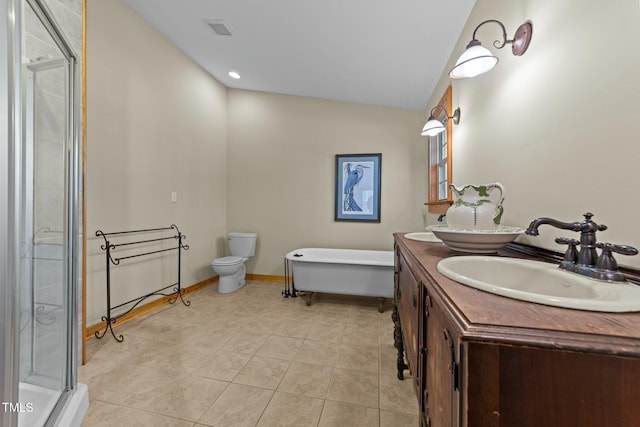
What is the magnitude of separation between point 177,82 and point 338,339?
127 inches

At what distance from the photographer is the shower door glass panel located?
1.15 metres

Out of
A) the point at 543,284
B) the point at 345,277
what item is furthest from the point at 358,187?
the point at 543,284

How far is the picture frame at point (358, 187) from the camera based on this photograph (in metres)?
3.42

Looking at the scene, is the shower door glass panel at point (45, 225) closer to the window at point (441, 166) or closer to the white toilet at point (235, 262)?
the white toilet at point (235, 262)

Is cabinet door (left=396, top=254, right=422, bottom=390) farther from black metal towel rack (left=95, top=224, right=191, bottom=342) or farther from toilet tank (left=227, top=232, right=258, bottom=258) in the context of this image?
toilet tank (left=227, top=232, right=258, bottom=258)

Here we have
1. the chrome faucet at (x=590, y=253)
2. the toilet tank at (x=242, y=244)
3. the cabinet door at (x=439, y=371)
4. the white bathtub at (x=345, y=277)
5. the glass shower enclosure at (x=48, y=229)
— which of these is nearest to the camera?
the cabinet door at (x=439, y=371)

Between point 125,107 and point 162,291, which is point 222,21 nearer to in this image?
point 125,107

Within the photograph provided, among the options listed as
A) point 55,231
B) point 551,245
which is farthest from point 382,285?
point 55,231

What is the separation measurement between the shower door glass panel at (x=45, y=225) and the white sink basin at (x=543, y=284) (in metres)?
1.76

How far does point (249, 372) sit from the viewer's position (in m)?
1.67

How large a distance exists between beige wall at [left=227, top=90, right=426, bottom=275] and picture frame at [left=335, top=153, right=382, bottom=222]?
0.09 meters

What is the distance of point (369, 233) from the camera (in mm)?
3439

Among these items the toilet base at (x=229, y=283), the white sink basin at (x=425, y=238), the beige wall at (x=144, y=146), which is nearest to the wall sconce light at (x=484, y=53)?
the white sink basin at (x=425, y=238)

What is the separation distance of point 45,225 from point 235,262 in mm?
1951
